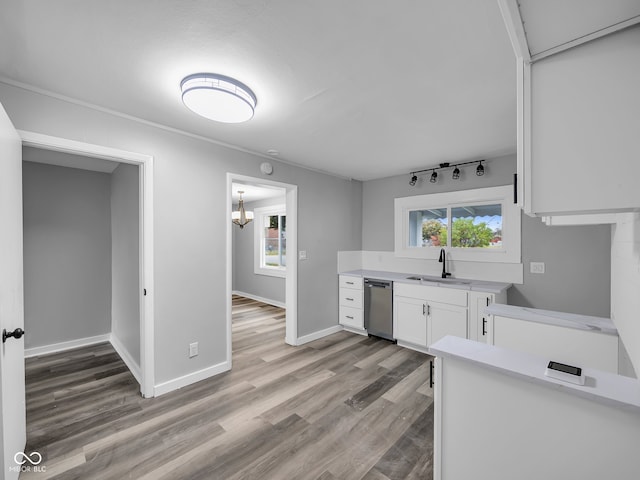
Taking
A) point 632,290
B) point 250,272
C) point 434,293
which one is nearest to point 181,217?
point 434,293

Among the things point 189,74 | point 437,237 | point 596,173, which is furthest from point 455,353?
point 437,237

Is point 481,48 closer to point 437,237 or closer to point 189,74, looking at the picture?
point 189,74

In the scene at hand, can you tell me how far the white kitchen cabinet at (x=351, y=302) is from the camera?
411cm

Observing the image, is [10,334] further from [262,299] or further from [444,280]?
[262,299]

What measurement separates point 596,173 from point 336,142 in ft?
7.47

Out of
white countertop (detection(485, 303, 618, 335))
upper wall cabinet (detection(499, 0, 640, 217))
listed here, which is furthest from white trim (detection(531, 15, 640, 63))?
white countertop (detection(485, 303, 618, 335))

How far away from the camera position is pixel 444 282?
11.5 ft

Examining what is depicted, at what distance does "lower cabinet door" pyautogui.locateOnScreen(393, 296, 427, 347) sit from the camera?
137 inches

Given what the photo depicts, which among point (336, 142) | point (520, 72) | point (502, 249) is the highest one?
point (336, 142)

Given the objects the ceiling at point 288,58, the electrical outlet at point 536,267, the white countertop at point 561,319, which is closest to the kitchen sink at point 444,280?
the electrical outlet at point 536,267

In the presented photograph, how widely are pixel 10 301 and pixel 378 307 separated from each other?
349cm

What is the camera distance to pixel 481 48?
4.90ft

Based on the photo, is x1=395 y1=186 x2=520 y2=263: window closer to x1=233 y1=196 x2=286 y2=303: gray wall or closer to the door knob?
x1=233 y1=196 x2=286 y2=303: gray wall

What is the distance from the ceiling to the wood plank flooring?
2.39 meters
